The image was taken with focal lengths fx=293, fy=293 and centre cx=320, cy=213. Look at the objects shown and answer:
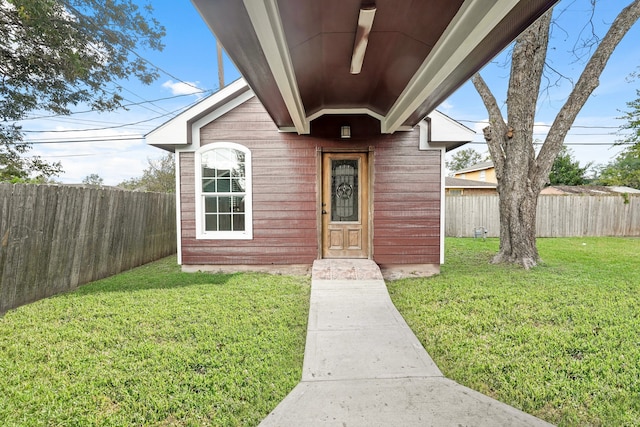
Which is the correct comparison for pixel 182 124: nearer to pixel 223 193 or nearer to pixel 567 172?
pixel 223 193

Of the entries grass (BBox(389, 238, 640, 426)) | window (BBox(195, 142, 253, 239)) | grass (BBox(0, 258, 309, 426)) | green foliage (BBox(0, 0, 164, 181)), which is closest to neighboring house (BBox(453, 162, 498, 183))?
grass (BBox(389, 238, 640, 426))

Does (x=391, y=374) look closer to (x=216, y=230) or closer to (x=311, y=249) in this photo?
(x=311, y=249)

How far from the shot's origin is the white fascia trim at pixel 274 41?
1942 millimetres

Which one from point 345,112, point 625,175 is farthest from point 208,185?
point 625,175

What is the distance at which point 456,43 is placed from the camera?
241 cm

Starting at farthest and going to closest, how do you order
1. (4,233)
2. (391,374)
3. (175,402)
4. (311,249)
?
(311,249), (4,233), (391,374), (175,402)

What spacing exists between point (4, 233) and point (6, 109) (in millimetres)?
6526

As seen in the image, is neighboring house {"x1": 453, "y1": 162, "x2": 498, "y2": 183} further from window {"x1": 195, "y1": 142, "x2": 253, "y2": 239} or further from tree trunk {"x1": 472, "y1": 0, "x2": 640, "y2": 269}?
window {"x1": 195, "y1": 142, "x2": 253, "y2": 239}

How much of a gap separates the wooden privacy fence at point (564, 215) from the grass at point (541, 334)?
218 inches

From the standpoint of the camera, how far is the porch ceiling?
205 cm

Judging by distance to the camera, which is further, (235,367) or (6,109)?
(6,109)

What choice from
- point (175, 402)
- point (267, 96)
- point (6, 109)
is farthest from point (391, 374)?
point (6, 109)

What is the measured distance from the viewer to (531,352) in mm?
2582

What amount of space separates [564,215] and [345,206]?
10.3 metres
